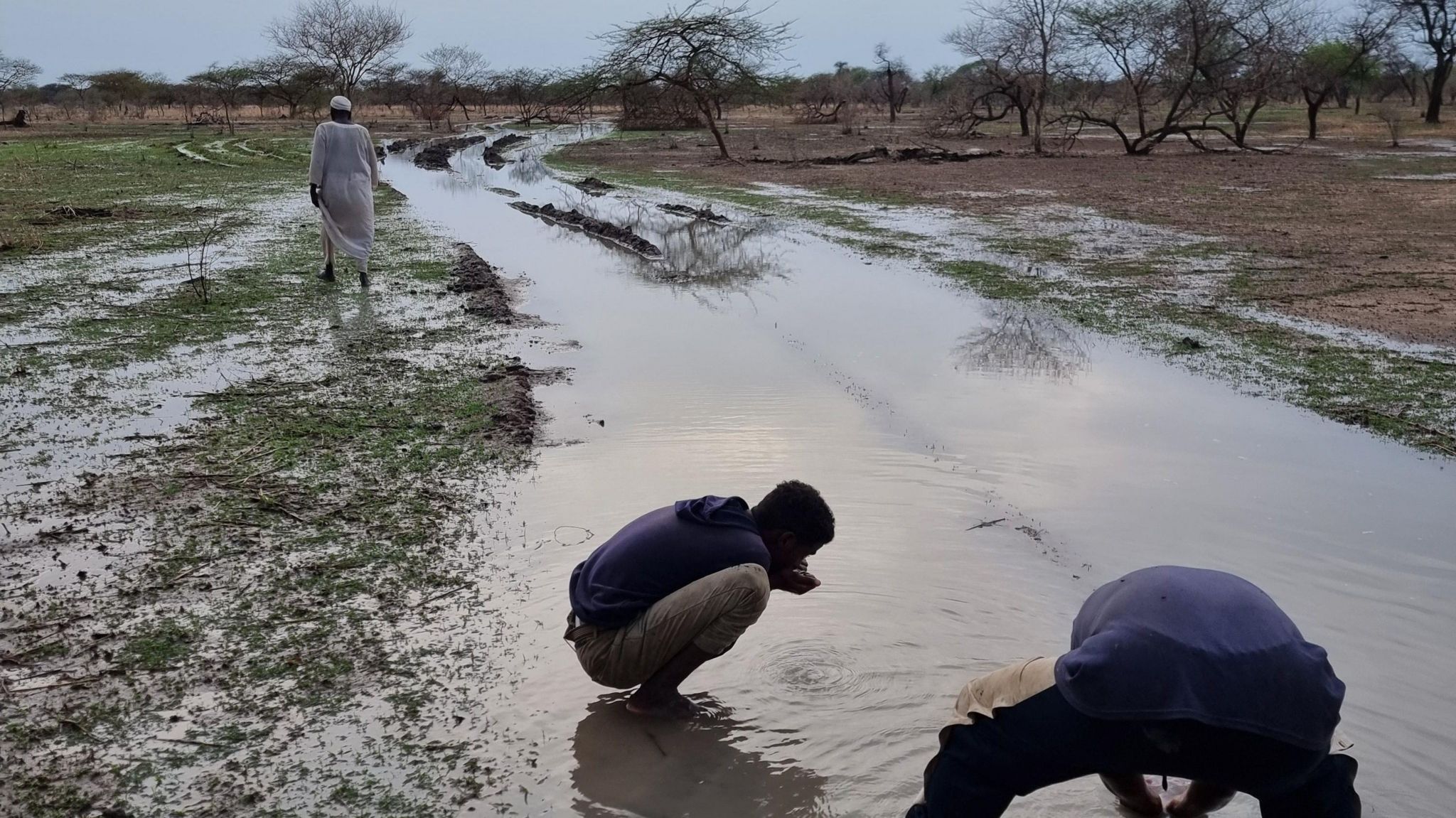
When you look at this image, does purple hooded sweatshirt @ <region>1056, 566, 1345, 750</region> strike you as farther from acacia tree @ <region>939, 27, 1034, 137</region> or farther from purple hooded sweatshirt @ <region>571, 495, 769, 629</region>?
acacia tree @ <region>939, 27, 1034, 137</region>

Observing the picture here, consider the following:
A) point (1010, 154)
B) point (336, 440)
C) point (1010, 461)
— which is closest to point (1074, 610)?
point (1010, 461)

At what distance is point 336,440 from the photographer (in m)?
5.58

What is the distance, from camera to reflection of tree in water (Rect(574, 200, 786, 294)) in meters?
11.8

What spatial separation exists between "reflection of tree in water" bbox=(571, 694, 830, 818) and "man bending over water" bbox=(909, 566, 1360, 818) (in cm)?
85

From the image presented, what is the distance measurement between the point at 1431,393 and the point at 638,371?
4798 mm

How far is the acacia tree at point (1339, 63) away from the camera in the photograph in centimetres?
3472

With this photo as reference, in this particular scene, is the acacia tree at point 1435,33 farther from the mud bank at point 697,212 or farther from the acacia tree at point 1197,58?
the mud bank at point 697,212

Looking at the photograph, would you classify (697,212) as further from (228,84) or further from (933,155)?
(228,84)

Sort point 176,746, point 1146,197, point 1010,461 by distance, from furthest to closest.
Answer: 1. point 1146,197
2. point 1010,461
3. point 176,746

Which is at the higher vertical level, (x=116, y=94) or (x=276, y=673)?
(x=116, y=94)

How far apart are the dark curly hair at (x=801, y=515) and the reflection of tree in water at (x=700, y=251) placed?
793cm

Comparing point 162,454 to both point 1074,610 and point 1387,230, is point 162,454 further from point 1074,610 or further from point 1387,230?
point 1387,230

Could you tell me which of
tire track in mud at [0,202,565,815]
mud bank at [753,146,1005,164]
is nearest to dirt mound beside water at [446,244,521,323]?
tire track in mud at [0,202,565,815]

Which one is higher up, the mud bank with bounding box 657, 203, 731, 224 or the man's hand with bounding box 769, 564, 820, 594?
the mud bank with bounding box 657, 203, 731, 224
